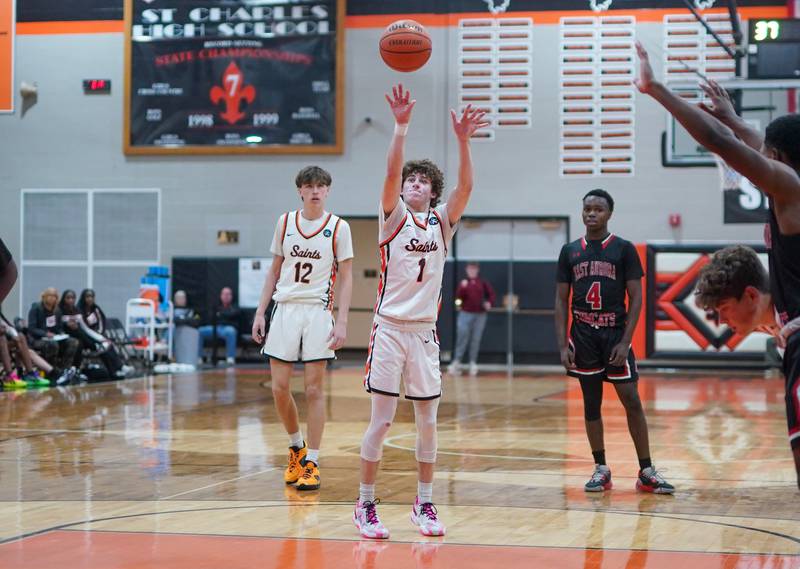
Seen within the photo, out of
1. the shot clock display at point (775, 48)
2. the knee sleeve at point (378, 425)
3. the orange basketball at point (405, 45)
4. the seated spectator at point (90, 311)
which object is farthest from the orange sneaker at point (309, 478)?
the shot clock display at point (775, 48)

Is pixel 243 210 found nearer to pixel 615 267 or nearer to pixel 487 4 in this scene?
pixel 487 4

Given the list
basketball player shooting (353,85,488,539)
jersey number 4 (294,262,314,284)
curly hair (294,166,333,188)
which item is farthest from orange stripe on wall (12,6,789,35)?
basketball player shooting (353,85,488,539)

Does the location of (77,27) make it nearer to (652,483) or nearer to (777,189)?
(652,483)

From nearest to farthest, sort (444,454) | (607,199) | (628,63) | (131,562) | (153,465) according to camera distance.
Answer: (131,562) → (607,199) → (153,465) → (444,454) → (628,63)

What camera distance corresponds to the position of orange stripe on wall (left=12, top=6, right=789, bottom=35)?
63.5 ft

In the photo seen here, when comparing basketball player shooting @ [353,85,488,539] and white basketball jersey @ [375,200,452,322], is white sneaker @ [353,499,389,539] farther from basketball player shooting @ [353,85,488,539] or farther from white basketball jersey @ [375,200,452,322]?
white basketball jersey @ [375,200,452,322]

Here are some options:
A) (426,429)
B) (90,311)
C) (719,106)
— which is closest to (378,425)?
(426,429)

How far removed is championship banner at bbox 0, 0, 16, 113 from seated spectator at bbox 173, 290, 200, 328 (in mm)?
4402

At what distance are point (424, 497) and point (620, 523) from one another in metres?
1.02

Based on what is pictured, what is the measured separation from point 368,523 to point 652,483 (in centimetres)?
211

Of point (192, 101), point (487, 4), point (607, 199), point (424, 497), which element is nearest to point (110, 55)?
point (192, 101)

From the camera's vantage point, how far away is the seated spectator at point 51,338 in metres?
14.6

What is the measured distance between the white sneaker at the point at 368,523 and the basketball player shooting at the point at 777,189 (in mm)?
2233

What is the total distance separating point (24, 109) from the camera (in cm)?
2136
